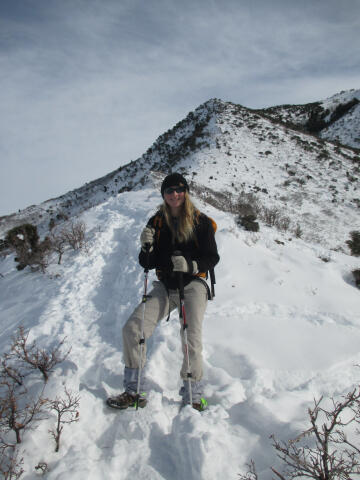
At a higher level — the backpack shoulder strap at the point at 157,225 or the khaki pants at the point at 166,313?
the backpack shoulder strap at the point at 157,225

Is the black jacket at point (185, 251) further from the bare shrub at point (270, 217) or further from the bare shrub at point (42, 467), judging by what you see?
the bare shrub at point (270, 217)

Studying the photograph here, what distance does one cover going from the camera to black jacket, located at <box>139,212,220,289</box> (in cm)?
336

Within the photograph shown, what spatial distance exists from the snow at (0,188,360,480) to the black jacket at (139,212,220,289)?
3.50 feet

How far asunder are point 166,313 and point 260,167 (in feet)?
72.4

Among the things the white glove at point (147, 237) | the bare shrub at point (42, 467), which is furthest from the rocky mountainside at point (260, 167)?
the bare shrub at point (42, 467)

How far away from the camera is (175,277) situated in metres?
3.33

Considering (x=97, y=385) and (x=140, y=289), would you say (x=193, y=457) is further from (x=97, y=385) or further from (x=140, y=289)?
(x=140, y=289)

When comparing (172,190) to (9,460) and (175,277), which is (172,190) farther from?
(9,460)

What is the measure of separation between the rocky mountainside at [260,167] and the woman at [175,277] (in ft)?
32.0

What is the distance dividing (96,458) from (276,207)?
1661 cm

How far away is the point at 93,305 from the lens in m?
4.96

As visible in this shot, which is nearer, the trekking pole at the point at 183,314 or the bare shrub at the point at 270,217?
the trekking pole at the point at 183,314

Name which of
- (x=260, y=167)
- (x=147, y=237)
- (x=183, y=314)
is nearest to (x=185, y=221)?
(x=147, y=237)

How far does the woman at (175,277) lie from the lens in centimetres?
285
